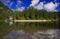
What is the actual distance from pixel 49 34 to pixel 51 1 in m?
0.41

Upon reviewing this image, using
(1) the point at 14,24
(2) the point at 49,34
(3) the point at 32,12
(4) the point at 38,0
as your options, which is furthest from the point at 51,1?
(1) the point at 14,24

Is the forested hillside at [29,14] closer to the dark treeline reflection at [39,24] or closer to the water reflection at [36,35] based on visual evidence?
the dark treeline reflection at [39,24]

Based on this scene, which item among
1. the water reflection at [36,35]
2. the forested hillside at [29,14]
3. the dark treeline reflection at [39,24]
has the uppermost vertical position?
the forested hillside at [29,14]

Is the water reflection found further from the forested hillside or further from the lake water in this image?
the forested hillside

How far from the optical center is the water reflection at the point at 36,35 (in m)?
1.70

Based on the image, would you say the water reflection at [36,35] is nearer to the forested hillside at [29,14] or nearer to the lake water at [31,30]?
the lake water at [31,30]

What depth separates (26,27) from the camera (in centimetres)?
174

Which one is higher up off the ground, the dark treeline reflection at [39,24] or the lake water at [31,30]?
the dark treeline reflection at [39,24]

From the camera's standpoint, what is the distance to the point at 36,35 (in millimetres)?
1721

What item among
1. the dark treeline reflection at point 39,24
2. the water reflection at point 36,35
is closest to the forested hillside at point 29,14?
the dark treeline reflection at point 39,24

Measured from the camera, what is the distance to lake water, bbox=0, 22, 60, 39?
171cm

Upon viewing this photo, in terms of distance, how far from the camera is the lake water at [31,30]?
1.71 meters

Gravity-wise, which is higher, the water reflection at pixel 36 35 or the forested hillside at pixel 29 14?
the forested hillside at pixel 29 14

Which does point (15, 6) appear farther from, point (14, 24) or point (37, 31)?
point (37, 31)
